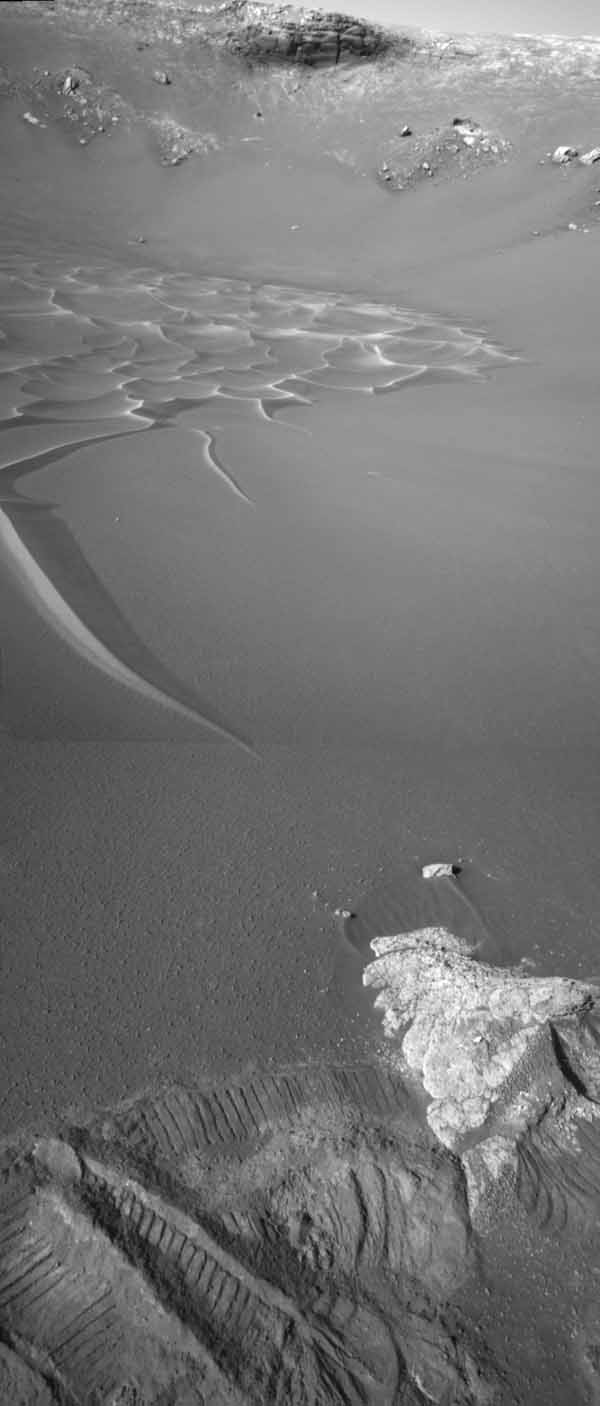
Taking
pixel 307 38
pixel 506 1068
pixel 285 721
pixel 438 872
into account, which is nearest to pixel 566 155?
pixel 307 38

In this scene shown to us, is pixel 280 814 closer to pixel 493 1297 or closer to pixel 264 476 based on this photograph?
pixel 493 1297

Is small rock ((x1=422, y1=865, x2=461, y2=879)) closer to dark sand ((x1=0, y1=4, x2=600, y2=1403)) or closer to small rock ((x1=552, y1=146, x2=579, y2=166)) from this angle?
dark sand ((x1=0, y1=4, x2=600, y2=1403))

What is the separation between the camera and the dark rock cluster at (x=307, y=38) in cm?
1641

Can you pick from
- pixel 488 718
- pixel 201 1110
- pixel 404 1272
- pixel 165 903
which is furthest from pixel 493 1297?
pixel 488 718

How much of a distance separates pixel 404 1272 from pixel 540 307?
9946 millimetres

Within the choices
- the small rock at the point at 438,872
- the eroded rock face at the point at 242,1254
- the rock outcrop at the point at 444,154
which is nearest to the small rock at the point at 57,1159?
the eroded rock face at the point at 242,1254

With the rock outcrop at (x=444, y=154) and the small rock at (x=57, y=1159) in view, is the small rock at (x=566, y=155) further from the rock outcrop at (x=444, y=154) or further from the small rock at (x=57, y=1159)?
the small rock at (x=57, y=1159)

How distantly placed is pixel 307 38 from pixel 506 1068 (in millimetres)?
19825

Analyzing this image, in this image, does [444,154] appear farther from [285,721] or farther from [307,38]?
[285,721]

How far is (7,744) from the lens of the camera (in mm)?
2391

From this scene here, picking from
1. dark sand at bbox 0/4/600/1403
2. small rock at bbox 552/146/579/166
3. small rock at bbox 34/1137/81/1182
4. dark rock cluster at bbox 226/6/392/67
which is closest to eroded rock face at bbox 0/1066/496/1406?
small rock at bbox 34/1137/81/1182

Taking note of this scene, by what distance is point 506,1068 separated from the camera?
1.55 metres

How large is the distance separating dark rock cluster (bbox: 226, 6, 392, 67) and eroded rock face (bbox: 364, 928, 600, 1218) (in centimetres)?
1955

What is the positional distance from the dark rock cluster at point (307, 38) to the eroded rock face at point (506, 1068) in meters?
19.6
